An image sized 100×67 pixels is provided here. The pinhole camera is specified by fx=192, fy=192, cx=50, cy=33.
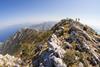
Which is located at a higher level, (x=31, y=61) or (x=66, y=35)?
(x=66, y=35)

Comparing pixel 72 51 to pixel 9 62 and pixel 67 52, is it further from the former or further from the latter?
pixel 9 62

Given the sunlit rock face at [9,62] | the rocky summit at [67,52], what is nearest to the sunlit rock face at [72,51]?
the rocky summit at [67,52]

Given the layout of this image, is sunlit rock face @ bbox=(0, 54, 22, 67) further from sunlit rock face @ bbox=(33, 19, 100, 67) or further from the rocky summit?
sunlit rock face @ bbox=(33, 19, 100, 67)

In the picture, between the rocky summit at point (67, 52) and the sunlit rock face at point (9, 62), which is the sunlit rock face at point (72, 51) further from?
the sunlit rock face at point (9, 62)

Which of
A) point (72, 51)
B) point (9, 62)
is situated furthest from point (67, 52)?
point (9, 62)

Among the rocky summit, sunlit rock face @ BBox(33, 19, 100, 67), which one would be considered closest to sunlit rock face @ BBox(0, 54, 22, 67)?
the rocky summit

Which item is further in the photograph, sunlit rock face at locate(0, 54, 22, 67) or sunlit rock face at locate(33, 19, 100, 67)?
sunlit rock face at locate(0, 54, 22, 67)

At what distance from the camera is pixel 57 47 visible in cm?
8700

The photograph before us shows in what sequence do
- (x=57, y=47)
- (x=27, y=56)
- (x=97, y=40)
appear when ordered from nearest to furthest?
(x=57, y=47)
(x=27, y=56)
(x=97, y=40)

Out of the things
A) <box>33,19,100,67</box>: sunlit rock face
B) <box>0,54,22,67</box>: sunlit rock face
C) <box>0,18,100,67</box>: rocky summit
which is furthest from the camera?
<box>0,54,22,67</box>: sunlit rock face

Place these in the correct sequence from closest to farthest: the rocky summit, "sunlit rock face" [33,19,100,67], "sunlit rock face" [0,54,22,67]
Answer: "sunlit rock face" [33,19,100,67] → the rocky summit → "sunlit rock face" [0,54,22,67]

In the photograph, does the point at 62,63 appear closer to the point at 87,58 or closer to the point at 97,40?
the point at 87,58

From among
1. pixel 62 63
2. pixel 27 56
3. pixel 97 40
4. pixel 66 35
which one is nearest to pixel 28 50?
pixel 27 56

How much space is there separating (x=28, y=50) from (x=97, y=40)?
4047 cm
